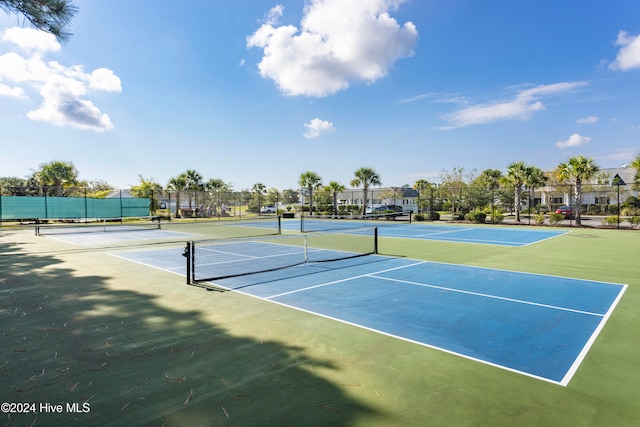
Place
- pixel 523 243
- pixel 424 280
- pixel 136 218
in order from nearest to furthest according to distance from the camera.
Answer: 1. pixel 424 280
2. pixel 523 243
3. pixel 136 218

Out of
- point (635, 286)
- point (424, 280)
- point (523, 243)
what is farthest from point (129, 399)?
point (523, 243)

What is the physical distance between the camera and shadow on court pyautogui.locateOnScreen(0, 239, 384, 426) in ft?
10.7

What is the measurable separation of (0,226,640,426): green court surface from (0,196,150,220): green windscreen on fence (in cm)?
2866

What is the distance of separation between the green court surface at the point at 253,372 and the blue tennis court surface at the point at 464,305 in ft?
0.93

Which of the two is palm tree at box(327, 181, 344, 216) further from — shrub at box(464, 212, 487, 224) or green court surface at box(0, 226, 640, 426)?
green court surface at box(0, 226, 640, 426)

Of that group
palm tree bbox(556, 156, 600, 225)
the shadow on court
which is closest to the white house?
palm tree bbox(556, 156, 600, 225)

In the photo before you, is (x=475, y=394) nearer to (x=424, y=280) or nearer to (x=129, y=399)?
(x=129, y=399)

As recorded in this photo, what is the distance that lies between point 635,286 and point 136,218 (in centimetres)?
3682

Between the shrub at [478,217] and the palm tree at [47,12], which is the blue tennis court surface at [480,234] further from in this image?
the palm tree at [47,12]

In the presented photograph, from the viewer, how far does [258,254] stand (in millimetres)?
13375

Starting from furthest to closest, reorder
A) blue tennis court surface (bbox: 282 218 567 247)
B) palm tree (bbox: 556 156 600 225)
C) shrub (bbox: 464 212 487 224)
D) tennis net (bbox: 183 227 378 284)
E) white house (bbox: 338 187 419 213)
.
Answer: white house (bbox: 338 187 419 213), shrub (bbox: 464 212 487 224), palm tree (bbox: 556 156 600 225), blue tennis court surface (bbox: 282 218 567 247), tennis net (bbox: 183 227 378 284)

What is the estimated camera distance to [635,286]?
8.32 meters

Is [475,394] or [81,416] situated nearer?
[81,416]

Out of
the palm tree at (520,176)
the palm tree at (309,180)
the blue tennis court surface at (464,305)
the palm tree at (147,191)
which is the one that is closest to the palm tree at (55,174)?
the palm tree at (147,191)
